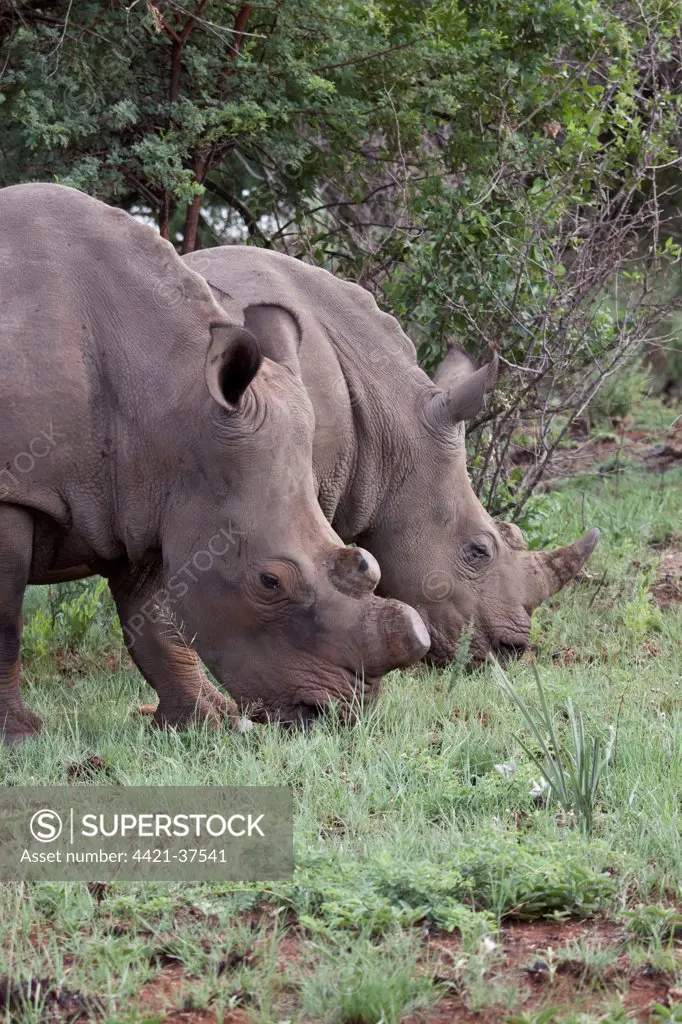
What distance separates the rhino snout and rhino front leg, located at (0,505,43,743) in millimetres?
1165

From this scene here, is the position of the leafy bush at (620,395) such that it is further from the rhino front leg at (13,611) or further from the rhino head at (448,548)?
the rhino front leg at (13,611)

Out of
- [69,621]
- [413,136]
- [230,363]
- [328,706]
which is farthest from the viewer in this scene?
[413,136]

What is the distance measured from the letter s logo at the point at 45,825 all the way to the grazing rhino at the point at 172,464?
1.11 metres

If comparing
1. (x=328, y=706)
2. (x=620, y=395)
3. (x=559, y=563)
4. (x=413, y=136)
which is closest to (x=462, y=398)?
(x=559, y=563)

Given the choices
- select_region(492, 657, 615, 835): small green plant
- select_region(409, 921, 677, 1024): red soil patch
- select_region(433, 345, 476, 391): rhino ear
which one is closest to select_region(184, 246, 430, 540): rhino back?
select_region(433, 345, 476, 391): rhino ear

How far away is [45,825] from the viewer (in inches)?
169

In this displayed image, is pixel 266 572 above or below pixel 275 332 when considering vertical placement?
below

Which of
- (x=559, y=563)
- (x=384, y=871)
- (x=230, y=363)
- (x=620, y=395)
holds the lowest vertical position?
(x=384, y=871)

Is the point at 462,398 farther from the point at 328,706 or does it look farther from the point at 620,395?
the point at 620,395

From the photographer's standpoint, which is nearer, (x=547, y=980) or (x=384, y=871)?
(x=547, y=980)

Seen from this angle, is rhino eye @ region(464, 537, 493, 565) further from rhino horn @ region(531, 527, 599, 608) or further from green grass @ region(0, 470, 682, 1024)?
green grass @ region(0, 470, 682, 1024)

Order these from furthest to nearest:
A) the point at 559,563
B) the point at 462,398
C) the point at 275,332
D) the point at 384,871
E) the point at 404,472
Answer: the point at 559,563
the point at 404,472
the point at 462,398
the point at 275,332
the point at 384,871

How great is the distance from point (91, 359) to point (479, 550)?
2489mm

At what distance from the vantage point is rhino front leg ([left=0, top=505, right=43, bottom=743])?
529 centimetres
